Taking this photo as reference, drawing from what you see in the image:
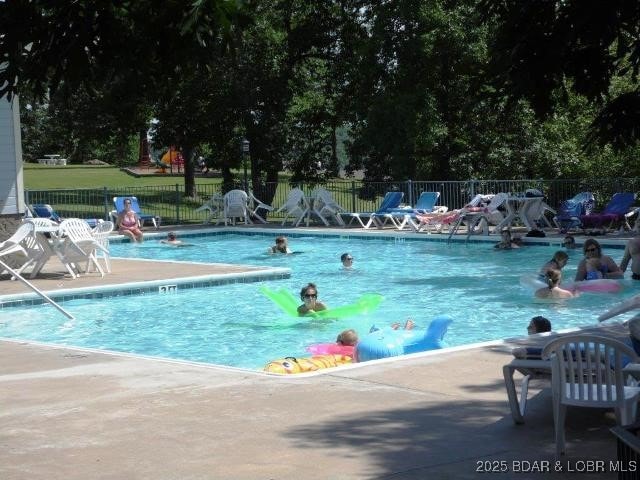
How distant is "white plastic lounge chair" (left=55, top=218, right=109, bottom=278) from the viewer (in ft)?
54.5

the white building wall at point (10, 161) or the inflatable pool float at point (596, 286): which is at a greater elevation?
the white building wall at point (10, 161)

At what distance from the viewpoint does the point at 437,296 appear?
1648 cm

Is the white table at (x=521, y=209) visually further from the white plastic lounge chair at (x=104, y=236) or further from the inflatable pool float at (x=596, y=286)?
the white plastic lounge chair at (x=104, y=236)

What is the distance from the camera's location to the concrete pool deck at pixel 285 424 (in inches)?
234

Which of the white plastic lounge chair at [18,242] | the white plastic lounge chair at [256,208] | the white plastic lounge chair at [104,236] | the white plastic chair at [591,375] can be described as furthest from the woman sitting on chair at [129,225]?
the white plastic chair at [591,375]

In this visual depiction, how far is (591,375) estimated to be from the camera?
6180 millimetres

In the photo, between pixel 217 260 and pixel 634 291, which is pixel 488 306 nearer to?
pixel 634 291

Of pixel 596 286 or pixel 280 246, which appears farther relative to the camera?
pixel 280 246

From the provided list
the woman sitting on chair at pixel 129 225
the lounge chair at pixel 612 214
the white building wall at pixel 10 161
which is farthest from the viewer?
the woman sitting on chair at pixel 129 225

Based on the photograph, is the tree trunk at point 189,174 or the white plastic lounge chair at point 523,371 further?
the tree trunk at point 189,174

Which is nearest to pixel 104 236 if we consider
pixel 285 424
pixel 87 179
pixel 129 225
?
pixel 129 225

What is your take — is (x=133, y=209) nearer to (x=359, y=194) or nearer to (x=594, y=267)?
(x=359, y=194)

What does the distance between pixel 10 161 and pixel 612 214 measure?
12.8m

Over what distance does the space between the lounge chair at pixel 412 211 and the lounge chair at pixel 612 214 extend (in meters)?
4.66
